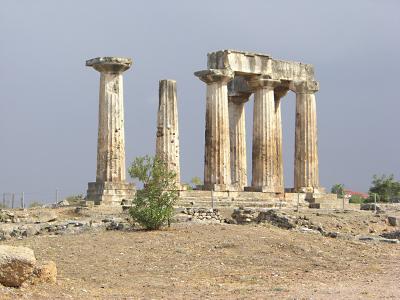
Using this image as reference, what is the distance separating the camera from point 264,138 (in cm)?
4512

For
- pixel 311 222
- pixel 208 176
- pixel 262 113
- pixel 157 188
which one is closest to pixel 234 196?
pixel 208 176

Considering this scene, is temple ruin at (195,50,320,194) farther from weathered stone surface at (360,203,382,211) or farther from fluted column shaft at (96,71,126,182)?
fluted column shaft at (96,71,126,182)

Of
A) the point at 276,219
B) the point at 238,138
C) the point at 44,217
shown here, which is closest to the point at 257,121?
the point at 238,138

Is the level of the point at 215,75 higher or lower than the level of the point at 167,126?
higher

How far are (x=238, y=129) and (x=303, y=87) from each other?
4417mm

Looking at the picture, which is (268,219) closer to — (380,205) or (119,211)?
(119,211)

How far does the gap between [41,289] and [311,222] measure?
18.4m

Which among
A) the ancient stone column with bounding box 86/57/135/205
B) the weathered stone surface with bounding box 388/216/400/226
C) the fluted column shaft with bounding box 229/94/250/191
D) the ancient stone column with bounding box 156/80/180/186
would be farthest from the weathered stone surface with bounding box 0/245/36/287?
the fluted column shaft with bounding box 229/94/250/191

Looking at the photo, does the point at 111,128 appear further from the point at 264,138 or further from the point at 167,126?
the point at 264,138

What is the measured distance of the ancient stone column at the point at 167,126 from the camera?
40250mm

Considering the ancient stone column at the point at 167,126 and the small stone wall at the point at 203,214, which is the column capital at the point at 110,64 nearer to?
the ancient stone column at the point at 167,126

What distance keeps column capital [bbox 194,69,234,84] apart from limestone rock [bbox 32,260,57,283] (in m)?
25.5

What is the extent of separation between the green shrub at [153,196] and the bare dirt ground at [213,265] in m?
0.62

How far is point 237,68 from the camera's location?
42719 mm
